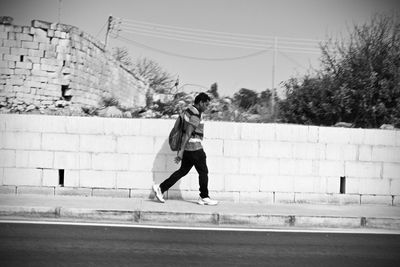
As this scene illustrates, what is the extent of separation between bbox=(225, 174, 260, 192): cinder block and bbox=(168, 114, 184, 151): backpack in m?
1.38

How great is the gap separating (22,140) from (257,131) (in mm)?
4444

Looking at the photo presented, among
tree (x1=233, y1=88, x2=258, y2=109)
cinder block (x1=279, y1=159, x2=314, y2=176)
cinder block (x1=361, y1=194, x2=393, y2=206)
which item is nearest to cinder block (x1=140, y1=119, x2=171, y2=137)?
cinder block (x1=279, y1=159, x2=314, y2=176)

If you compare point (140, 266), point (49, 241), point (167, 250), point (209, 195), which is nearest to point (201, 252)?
point (167, 250)

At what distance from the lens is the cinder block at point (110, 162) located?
8.41 meters

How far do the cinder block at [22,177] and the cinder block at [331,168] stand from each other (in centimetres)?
541

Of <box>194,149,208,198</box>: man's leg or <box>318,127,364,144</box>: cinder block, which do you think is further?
<box>318,127,364,144</box>: cinder block

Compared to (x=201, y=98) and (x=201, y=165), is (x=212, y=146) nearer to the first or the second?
(x=201, y=165)

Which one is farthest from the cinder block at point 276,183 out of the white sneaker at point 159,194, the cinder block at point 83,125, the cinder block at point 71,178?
the cinder block at point 71,178

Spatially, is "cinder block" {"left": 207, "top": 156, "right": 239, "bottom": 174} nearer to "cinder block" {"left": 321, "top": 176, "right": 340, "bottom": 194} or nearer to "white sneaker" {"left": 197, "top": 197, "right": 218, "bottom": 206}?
"white sneaker" {"left": 197, "top": 197, "right": 218, "bottom": 206}

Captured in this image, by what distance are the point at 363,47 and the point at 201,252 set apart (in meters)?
8.76

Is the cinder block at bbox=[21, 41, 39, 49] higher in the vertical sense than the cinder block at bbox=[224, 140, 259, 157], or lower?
higher

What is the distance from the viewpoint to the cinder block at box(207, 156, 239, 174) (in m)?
8.48

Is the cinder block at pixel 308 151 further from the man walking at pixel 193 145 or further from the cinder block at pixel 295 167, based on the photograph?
the man walking at pixel 193 145

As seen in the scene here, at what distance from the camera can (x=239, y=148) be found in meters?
8.50
